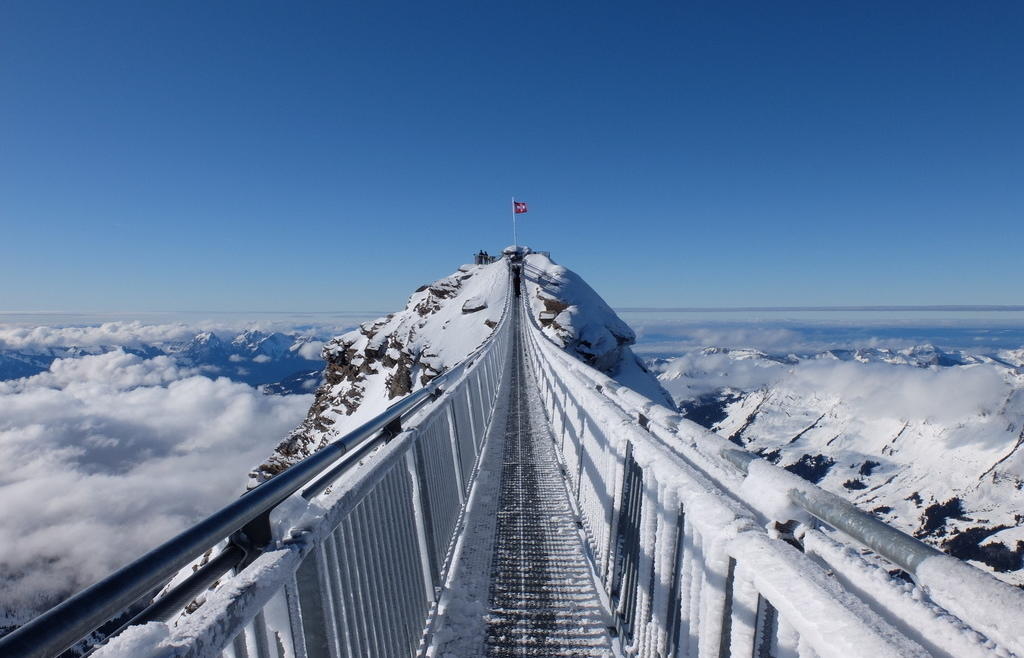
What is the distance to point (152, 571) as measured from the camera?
53.5 inches

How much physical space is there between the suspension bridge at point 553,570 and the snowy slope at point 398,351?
120 ft

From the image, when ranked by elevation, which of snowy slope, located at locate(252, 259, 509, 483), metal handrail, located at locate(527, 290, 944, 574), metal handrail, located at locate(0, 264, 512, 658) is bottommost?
snowy slope, located at locate(252, 259, 509, 483)

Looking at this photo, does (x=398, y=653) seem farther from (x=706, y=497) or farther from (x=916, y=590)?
(x=916, y=590)

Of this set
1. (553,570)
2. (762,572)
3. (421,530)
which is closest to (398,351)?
(553,570)

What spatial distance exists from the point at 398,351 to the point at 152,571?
58.9m

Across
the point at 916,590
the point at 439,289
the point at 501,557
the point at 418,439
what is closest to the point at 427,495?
the point at 418,439

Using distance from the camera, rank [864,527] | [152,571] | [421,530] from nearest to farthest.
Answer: [152,571]
[864,527]
[421,530]

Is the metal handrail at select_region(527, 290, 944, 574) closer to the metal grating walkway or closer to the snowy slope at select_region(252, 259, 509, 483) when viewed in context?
the metal grating walkway

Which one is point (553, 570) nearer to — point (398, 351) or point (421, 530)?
point (421, 530)

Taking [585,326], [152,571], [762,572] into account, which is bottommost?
[585,326]

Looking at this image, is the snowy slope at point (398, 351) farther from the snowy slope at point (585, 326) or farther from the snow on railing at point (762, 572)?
the snow on railing at point (762, 572)

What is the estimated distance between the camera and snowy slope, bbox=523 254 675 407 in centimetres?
4169

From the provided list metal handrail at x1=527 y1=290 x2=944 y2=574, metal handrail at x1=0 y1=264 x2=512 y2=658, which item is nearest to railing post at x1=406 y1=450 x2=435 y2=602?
metal handrail at x1=0 y1=264 x2=512 y2=658

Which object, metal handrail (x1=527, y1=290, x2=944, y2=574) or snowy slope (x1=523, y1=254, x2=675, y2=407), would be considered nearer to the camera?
metal handrail (x1=527, y1=290, x2=944, y2=574)
